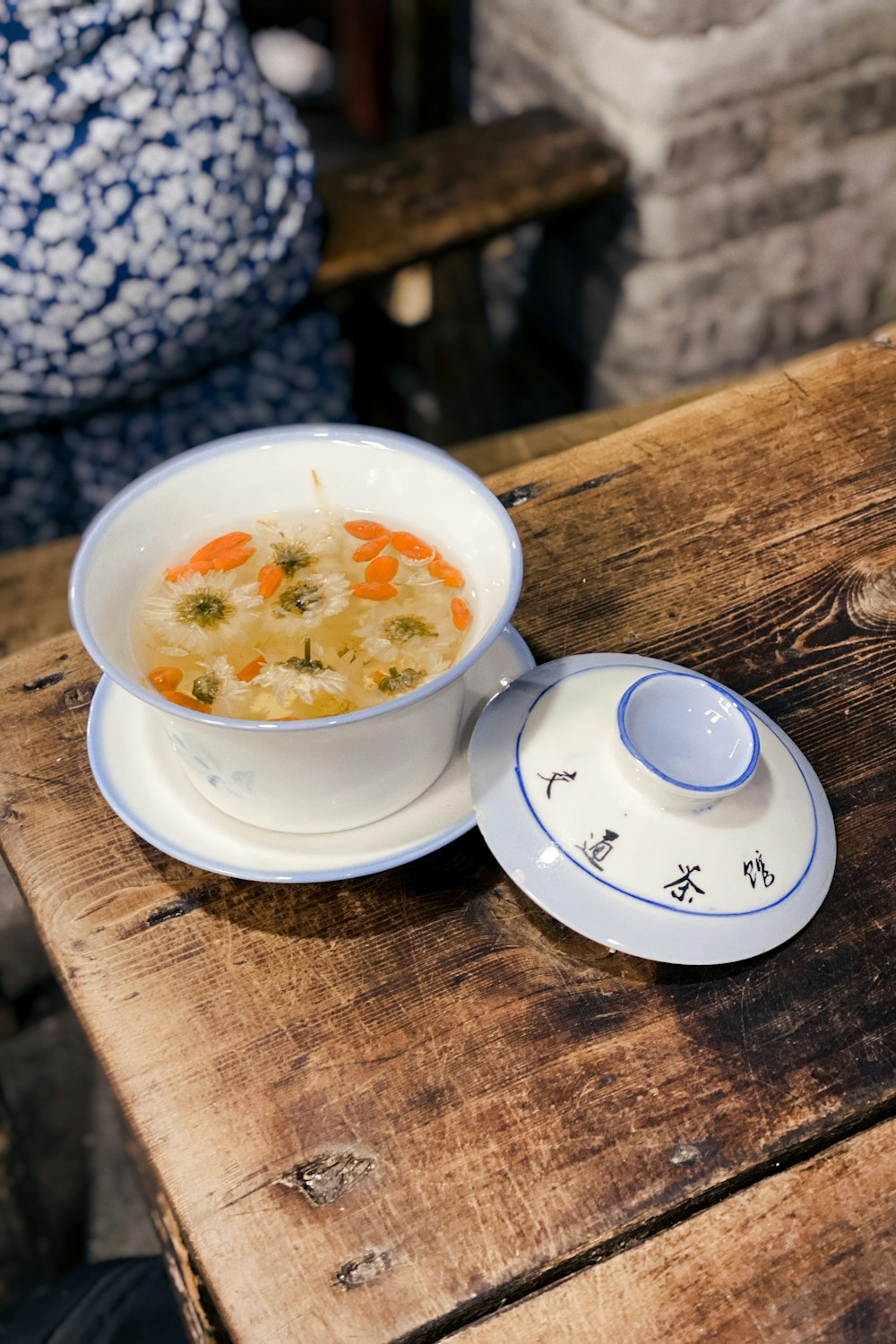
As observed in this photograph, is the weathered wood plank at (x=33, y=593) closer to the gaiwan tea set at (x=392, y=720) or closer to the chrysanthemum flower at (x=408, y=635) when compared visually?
the gaiwan tea set at (x=392, y=720)

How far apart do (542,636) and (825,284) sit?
198 cm

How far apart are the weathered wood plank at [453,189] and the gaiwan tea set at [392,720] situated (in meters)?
1.26

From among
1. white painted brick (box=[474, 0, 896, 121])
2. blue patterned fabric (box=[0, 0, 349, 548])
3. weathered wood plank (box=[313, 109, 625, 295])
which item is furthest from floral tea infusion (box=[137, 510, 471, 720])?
white painted brick (box=[474, 0, 896, 121])

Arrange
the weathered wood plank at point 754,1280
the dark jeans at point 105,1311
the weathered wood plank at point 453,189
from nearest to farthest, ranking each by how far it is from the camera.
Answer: the weathered wood plank at point 754,1280 < the dark jeans at point 105,1311 < the weathered wood plank at point 453,189

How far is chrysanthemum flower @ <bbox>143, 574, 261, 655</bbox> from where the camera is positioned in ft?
2.89

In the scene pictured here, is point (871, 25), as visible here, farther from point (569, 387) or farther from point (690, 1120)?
point (690, 1120)

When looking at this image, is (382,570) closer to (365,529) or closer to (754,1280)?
(365,529)

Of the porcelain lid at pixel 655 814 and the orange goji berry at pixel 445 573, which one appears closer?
Answer: the porcelain lid at pixel 655 814

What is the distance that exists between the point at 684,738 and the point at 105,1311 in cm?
99

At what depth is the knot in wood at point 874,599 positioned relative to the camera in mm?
1135

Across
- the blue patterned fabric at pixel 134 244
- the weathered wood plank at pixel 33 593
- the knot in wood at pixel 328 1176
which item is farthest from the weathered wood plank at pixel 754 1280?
the blue patterned fabric at pixel 134 244

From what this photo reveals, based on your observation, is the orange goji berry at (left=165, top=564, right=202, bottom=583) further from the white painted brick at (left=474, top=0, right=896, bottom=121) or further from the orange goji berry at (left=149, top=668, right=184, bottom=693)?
the white painted brick at (left=474, top=0, right=896, bottom=121)

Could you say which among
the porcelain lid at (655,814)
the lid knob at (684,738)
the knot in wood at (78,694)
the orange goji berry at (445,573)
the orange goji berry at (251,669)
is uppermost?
the orange goji berry at (445,573)

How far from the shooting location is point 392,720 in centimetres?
80
